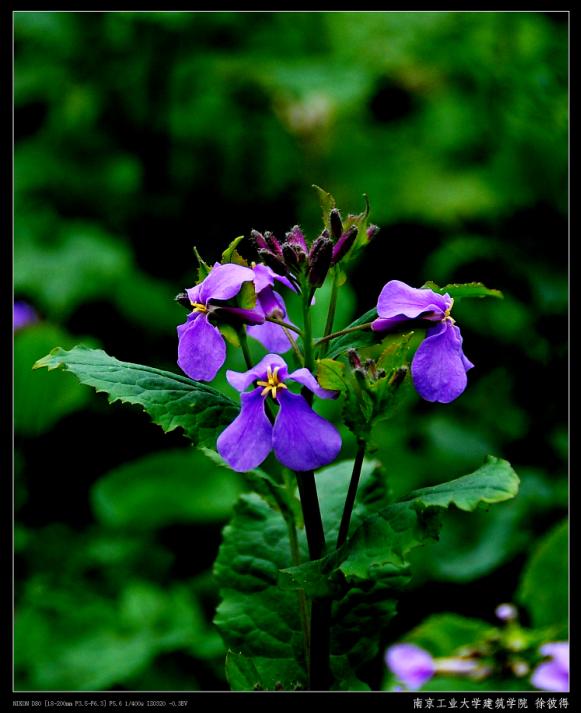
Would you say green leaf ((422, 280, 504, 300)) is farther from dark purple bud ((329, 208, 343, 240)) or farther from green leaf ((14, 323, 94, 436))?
green leaf ((14, 323, 94, 436))

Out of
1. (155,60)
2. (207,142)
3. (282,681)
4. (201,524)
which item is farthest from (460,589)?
(155,60)

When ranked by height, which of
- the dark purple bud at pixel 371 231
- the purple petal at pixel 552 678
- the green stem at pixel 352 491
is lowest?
the purple petal at pixel 552 678

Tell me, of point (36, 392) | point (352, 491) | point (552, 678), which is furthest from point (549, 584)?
point (36, 392)

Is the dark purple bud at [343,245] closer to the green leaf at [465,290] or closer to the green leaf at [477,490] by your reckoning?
the green leaf at [465,290]

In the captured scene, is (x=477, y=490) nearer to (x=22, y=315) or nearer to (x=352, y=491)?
(x=352, y=491)

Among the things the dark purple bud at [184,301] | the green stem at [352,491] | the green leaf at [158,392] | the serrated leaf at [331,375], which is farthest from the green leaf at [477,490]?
the dark purple bud at [184,301]

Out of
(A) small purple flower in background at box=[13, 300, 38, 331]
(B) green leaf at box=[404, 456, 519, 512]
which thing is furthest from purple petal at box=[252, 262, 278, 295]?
(A) small purple flower in background at box=[13, 300, 38, 331]
